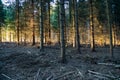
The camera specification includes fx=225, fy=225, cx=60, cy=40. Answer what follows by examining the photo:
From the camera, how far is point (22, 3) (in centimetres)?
4053

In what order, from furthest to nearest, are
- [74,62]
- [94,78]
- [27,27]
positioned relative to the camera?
1. [27,27]
2. [74,62]
3. [94,78]

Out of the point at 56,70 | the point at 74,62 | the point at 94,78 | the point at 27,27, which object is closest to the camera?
the point at 94,78

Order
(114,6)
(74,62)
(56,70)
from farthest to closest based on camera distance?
(114,6), (74,62), (56,70)

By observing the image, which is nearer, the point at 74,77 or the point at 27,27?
the point at 74,77

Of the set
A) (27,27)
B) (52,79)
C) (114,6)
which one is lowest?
(52,79)

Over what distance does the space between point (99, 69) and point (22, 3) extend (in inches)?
1096

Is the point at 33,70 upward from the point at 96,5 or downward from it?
downward

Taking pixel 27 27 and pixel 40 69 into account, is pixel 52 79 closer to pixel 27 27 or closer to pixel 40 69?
pixel 40 69

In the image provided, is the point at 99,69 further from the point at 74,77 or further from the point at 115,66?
the point at 74,77

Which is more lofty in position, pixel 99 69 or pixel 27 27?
pixel 27 27

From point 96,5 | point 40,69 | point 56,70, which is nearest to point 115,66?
point 56,70

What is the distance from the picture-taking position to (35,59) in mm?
18688

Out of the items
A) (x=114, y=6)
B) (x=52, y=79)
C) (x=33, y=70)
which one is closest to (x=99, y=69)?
(x=52, y=79)

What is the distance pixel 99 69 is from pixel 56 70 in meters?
3.04
